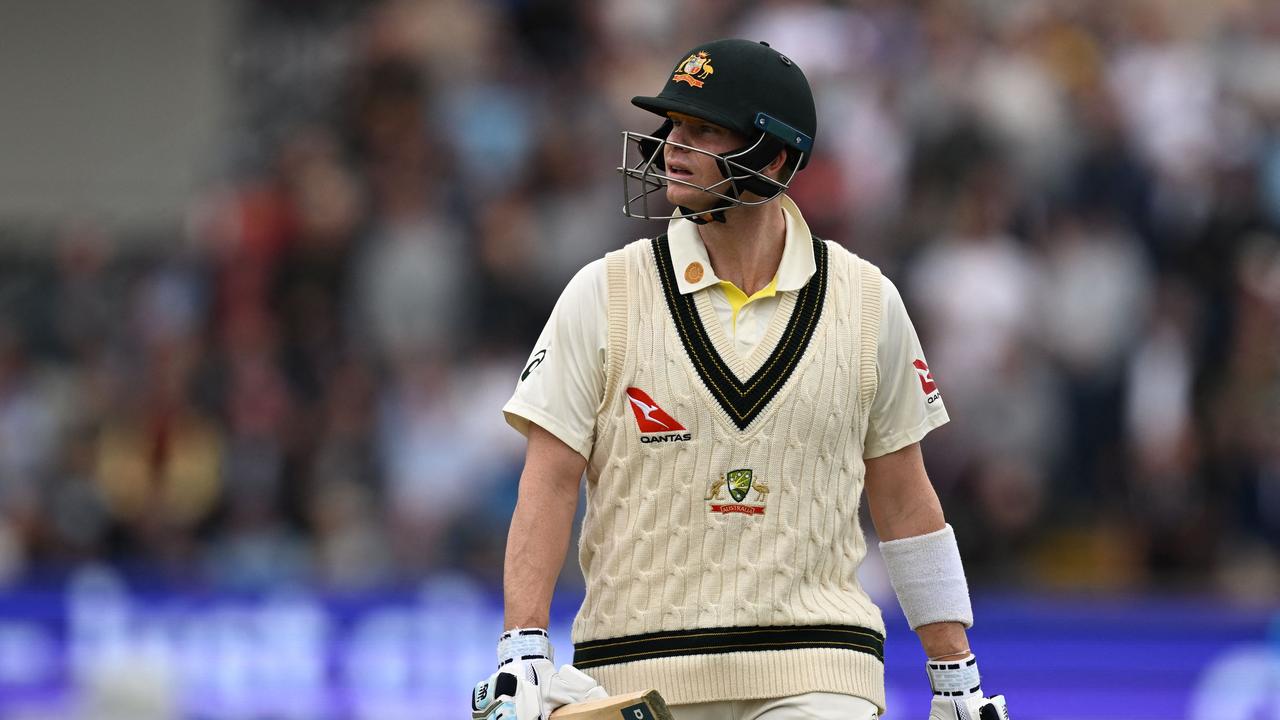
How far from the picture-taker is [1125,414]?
34.6 feet

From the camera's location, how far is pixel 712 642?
175 inches

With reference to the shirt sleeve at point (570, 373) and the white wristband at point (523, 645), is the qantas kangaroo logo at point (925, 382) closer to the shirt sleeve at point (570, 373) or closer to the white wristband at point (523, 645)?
the shirt sleeve at point (570, 373)

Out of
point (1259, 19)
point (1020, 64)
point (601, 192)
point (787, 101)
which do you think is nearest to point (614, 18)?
point (601, 192)

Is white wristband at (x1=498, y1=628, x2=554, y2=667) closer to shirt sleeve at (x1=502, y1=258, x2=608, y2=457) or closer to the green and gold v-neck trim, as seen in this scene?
shirt sleeve at (x1=502, y1=258, x2=608, y2=457)

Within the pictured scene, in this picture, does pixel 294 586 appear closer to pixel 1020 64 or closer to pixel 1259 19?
pixel 1020 64

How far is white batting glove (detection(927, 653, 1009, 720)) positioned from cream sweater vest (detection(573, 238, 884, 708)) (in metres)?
0.20

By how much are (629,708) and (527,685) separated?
0.23 meters

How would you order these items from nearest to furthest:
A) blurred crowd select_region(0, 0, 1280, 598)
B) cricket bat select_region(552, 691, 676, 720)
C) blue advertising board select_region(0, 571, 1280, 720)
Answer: cricket bat select_region(552, 691, 676, 720)
blue advertising board select_region(0, 571, 1280, 720)
blurred crowd select_region(0, 0, 1280, 598)

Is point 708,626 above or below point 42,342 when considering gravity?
below

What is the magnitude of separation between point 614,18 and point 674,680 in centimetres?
880

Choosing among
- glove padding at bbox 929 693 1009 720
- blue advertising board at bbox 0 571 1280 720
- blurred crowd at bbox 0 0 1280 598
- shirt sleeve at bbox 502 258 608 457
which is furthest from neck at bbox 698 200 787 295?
blurred crowd at bbox 0 0 1280 598

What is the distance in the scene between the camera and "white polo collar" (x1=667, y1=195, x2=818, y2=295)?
464cm

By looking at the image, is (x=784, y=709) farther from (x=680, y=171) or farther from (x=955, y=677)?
(x=680, y=171)

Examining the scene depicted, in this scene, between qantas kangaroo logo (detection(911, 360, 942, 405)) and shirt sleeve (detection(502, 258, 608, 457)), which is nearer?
shirt sleeve (detection(502, 258, 608, 457))
